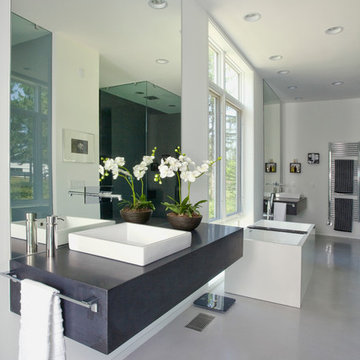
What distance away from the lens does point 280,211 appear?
17.5ft

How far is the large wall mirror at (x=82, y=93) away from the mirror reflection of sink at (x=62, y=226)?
0.04 meters

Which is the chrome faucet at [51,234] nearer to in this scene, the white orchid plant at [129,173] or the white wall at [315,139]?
the white orchid plant at [129,173]

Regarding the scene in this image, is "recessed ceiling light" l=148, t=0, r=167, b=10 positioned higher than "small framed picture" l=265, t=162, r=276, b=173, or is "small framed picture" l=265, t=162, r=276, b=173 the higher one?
"recessed ceiling light" l=148, t=0, r=167, b=10

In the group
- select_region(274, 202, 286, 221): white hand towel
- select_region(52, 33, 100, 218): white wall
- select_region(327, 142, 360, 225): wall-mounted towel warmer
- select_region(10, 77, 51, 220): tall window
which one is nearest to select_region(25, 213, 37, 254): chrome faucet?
select_region(10, 77, 51, 220): tall window

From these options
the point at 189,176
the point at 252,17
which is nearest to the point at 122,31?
the point at 189,176

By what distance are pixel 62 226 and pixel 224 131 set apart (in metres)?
2.68

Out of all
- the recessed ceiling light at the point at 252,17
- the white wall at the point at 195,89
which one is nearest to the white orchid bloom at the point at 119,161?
the white wall at the point at 195,89

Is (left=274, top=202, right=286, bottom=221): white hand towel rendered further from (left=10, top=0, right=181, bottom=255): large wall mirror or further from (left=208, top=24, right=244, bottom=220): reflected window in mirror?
(left=10, top=0, right=181, bottom=255): large wall mirror

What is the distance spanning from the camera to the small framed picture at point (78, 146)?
169cm

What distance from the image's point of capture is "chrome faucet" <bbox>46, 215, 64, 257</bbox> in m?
1.49

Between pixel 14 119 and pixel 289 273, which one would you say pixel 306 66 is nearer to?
pixel 289 273

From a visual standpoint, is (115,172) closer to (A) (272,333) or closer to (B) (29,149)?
(B) (29,149)

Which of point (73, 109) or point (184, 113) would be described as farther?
point (184, 113)

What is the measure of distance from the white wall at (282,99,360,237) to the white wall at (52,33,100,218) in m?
5.58
